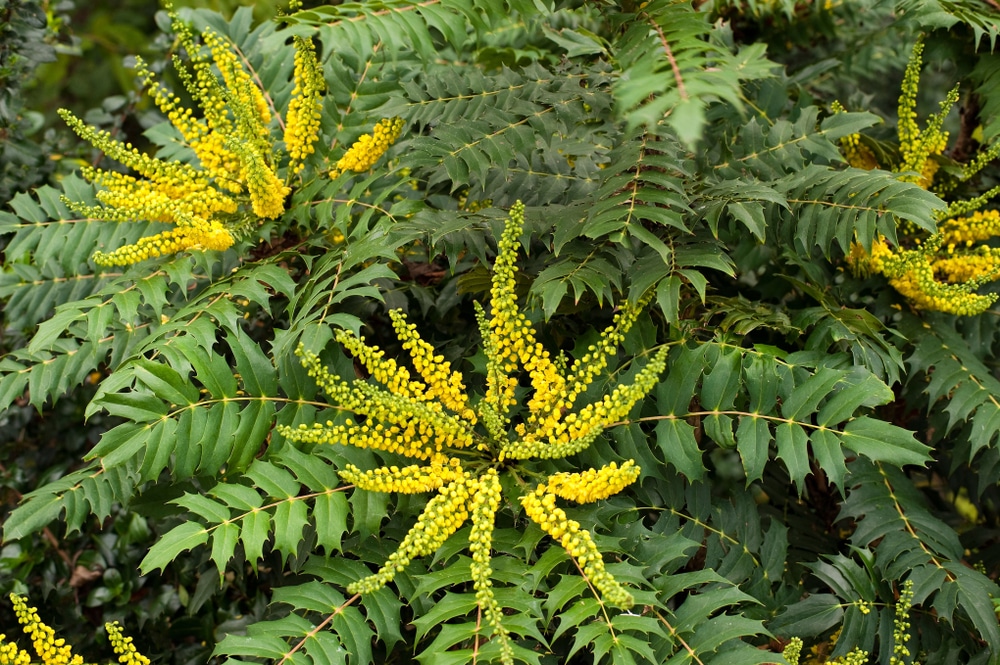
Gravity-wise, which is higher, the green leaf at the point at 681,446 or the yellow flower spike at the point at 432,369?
the yellow flower spike at the point at 432,369

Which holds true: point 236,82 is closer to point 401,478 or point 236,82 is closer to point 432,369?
point 432,369

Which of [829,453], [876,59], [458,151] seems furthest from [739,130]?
[876,59]

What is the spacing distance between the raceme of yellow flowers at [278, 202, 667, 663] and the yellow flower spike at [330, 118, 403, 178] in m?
0.60

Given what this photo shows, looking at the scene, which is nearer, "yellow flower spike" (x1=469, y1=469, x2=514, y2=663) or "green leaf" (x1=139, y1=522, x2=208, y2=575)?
"yellow flower spike" (x1=469, y1=469, x2=514, y2=663)

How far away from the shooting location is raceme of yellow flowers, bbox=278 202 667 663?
1.68 metres

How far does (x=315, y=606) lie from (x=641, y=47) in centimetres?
124

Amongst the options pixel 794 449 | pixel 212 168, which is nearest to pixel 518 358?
pixel 794 449

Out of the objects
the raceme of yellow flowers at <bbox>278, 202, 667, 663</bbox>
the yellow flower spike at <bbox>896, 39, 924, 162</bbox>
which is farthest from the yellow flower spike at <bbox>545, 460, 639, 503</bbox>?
the yellow flower spike at <bbox>896, 39, 924, 162</bbox>

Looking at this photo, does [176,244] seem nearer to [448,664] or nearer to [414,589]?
[414,589]

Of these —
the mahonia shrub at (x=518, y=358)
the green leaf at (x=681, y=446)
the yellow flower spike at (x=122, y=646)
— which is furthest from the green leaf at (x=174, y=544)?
the green leaf at (x=681, y=446)

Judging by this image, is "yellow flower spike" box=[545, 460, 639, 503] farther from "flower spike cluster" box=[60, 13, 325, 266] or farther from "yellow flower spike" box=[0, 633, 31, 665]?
"yellow flower spike" box=[0, 633, 31, 665]

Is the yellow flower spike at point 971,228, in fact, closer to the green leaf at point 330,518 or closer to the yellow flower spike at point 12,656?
the green leaf at point 330,518

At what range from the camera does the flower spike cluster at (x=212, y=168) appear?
210cm

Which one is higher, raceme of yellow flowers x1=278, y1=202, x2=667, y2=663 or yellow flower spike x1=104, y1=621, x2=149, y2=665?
raceme of yellow flowers x1=278, y1=202, x2=667, y2=663
